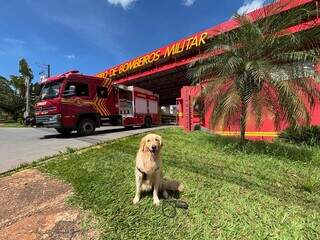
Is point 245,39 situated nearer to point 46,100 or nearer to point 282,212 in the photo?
point 282,212

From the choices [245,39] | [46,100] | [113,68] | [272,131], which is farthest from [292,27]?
[113,68]

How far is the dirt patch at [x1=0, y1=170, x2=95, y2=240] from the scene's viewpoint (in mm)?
4793

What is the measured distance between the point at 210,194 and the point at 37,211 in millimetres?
2956

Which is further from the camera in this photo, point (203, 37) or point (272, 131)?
point (203, 37)

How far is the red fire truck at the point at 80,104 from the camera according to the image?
1443cm

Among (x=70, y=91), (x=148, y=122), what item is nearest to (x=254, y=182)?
(x=70, y=91)

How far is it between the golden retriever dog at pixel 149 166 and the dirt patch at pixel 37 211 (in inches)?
42.4

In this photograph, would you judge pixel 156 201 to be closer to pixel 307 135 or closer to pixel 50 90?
pixel 307 135

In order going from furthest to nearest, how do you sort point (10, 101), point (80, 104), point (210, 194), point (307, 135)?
point (10, 101), point (80, 104), point (307, 135), point (210, 194)

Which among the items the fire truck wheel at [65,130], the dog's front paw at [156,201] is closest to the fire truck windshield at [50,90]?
the fire truck wheel at [65,130]

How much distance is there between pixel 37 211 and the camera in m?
5.59

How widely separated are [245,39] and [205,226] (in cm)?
737

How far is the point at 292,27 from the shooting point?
1050 centimetres

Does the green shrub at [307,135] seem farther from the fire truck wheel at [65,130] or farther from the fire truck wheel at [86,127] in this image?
the fire truck wheel at [65,130]
